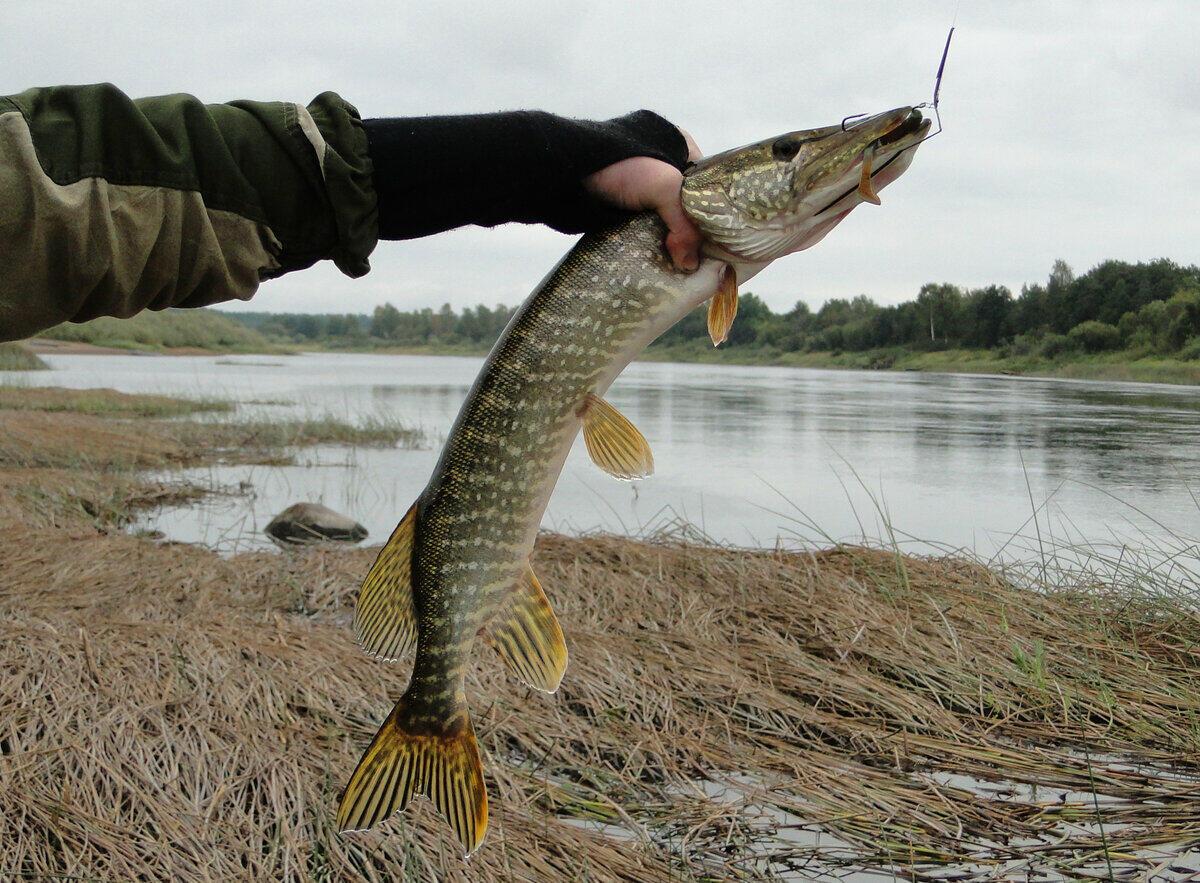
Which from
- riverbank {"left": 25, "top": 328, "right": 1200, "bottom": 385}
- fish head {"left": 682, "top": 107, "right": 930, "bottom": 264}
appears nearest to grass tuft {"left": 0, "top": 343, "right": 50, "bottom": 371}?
riverbank {"left": 25, "top": 328, "right": 1200, "bottom": 385}

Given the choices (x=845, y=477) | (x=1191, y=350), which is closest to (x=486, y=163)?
(x=845, y=477)

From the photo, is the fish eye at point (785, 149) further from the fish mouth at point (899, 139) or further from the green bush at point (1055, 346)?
the green bush at point (1055, 346)

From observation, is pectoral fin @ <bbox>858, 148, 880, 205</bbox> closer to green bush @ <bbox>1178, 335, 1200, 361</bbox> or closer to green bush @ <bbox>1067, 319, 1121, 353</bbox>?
green bush @ <bbox>1178, 335, 1200, 361</bbox>

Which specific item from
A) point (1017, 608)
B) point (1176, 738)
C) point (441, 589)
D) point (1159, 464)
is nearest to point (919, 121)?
point (441, 589)

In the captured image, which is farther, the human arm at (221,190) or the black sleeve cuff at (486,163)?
the black sleeve cuff at (486,163)

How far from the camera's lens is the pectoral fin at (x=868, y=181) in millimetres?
1814

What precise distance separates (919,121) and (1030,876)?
2390 mm

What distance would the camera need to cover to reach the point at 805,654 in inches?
189

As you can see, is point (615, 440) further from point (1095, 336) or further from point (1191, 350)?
point (1095, 336)

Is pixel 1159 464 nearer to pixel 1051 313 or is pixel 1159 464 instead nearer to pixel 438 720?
pixel 438 720

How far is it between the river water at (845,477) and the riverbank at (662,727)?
72 cm

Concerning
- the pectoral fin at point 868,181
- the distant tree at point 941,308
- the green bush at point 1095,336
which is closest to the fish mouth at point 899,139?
the pectoral fin at point 868,181

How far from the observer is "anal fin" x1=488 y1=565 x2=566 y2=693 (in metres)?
2.10

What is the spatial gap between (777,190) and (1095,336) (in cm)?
4098
